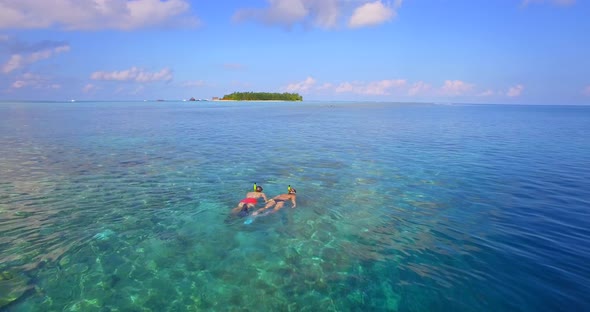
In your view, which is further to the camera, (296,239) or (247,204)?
(247,204)

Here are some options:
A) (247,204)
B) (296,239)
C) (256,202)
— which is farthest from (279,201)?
(296,239)

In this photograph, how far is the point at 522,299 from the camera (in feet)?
34.1

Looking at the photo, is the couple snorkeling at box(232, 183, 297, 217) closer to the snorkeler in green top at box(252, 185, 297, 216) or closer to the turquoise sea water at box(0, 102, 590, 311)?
the snorkeler in green top at box(252, 185, 297, 216)

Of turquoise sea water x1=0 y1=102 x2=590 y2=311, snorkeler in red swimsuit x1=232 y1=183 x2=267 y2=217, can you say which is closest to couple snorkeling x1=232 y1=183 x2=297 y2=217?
snorkeler in red swimsuit x1=232 y1=183 x2=267 y2=217

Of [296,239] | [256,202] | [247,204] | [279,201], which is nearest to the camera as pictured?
[296,239]

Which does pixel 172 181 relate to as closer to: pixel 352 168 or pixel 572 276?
pixel 352 168

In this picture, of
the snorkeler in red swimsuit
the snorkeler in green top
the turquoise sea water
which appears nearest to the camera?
the turquoise sea water

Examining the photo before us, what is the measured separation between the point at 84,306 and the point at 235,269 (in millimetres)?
5051

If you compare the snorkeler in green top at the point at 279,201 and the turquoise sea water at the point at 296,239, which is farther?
the snorkeler in green top at the point at 279,201

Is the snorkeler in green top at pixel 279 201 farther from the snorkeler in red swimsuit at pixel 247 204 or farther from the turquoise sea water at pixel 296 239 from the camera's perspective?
the turquoise sea water at pixel 296 239

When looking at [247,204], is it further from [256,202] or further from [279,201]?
[279,201]

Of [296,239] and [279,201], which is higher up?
[279,201]

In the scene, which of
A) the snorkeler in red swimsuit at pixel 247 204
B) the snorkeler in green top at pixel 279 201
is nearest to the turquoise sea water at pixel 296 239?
the snorkeler in red swimsuit at pixel 247 204

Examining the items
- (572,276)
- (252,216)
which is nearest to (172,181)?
(252,216)
